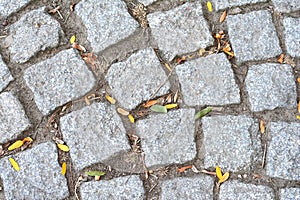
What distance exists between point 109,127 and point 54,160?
1.07 feet

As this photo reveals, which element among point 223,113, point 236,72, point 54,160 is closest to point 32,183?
point 54,160

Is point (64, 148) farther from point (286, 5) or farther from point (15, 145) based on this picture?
point (286, 5)

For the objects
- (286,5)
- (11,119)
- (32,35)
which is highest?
(32,35)

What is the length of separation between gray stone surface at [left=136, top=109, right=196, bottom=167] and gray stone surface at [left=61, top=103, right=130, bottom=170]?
111mm

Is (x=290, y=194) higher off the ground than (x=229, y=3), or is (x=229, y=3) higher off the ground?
(x=229, y=3)

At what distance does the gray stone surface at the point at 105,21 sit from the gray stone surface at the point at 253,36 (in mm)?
538

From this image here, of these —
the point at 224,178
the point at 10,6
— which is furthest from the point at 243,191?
the point at 10,6

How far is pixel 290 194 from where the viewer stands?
228 centimetres

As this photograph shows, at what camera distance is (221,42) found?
256cm

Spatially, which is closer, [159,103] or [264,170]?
[264,170]

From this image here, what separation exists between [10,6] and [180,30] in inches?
39.0

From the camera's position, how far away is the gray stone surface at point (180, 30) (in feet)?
8.41

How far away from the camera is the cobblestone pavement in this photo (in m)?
2.36

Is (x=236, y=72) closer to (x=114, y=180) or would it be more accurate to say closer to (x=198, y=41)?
(x=198, y=41)
